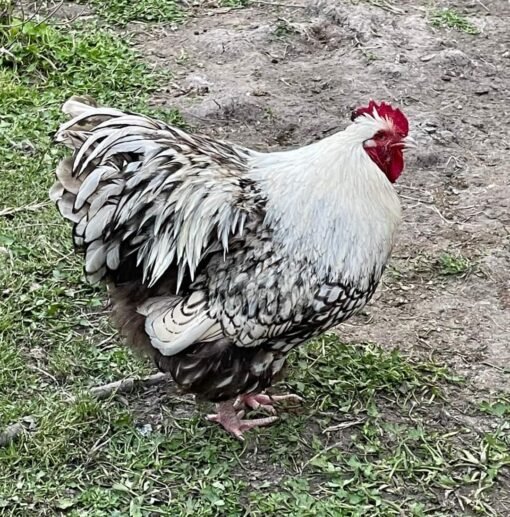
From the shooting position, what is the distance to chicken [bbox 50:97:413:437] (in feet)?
11.9

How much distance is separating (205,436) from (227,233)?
3.08 ft

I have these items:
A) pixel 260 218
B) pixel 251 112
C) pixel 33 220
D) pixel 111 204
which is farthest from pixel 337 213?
pixel 251 112

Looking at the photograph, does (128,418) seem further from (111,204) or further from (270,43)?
(270,43)

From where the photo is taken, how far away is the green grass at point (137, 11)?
7117 millimetres

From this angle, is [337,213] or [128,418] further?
[128,418]

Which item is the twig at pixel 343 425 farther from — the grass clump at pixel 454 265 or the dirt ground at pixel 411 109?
the grass clump at pixel 454 265

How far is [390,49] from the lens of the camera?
6789mm

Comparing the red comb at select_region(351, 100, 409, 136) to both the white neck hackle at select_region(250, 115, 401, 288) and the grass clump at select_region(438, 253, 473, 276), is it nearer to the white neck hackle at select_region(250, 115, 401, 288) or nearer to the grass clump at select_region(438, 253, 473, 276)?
the white neck hackle at select_region(250, 115, 401, 288)

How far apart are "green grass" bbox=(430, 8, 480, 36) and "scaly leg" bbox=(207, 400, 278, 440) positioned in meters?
4.15

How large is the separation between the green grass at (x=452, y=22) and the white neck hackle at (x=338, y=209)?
3713mm

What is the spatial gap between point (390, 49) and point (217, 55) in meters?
1.27

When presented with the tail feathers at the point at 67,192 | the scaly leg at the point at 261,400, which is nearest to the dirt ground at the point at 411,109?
the scaly leg at the point at 261,400

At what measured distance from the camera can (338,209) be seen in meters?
3.69

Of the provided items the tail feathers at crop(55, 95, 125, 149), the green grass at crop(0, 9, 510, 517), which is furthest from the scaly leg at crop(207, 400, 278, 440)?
the tail feathers at crop(55, 95, 125, 149)
